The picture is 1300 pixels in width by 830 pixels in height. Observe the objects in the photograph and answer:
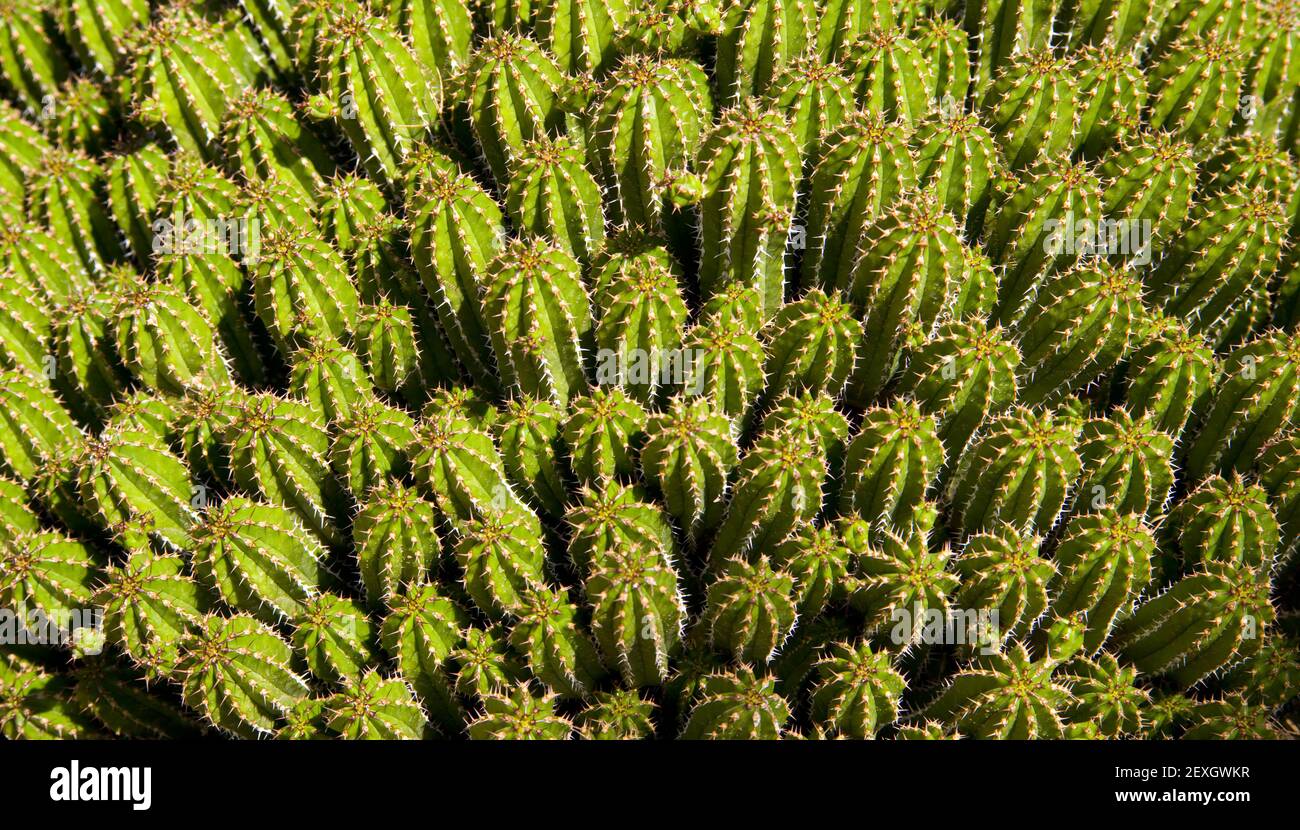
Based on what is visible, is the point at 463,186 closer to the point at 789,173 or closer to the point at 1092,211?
the point at 789,173

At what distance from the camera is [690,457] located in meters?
5.80

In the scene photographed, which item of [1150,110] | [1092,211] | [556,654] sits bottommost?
[556,654]


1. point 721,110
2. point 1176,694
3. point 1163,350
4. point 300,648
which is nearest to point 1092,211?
point 1163,350

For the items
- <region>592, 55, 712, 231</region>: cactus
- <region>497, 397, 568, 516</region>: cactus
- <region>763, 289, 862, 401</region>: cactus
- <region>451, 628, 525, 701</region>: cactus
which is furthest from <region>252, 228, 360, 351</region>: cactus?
<region>763, 289, 862, 401</region>: cactus

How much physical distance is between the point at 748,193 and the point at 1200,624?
365cm

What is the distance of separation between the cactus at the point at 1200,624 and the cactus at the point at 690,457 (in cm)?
272

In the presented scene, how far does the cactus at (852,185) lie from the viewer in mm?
6293

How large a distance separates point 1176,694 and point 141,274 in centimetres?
760

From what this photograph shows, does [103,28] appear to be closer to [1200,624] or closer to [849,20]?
[849,20]

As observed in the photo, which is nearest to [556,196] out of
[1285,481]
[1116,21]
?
[1116,21]

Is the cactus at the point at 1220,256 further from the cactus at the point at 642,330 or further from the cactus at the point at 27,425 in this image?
the cactus at the point at 27,425

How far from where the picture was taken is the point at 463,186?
636 centimetres
